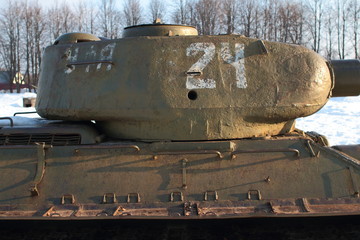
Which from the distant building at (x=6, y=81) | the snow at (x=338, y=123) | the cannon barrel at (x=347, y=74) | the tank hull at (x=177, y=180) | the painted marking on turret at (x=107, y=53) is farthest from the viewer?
the distant building at (x=6, y=81)

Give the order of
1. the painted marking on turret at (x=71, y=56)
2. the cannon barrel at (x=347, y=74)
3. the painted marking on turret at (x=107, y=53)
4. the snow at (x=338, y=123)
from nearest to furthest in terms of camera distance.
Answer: the painted marking on turret at (x=107, y=53) → the painted marking on turret at (x=71, y=56) → the cannon barrel at (x=347, y=74) → the snow at (x=338, y=123)

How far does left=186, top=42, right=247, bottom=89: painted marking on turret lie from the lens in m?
4.95

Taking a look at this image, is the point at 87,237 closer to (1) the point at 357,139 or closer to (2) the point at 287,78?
(2) the point at 287,78

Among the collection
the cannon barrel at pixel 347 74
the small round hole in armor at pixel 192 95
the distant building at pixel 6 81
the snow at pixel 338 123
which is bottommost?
the snow at pixel 338 123

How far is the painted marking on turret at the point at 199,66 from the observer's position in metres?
4.95

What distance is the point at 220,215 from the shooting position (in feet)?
12.8

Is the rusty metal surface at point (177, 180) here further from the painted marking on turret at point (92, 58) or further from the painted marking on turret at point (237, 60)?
the painted marking on turret at point (92, 58)

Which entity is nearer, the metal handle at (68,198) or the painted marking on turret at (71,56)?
the metal handle at (68,198)

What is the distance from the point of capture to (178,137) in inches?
196

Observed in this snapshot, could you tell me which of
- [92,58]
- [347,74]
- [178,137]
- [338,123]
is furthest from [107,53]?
[338,123]

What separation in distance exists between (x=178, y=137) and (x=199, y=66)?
88cm

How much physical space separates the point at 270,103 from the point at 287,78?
39 centimetres

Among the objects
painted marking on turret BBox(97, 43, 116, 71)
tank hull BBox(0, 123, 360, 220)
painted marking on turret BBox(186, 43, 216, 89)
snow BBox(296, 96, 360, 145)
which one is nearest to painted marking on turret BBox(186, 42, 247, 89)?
painted marking on turret BBox(186, 43, 216, 89)

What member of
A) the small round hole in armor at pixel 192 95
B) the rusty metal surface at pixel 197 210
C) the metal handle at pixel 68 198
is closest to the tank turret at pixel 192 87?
the small round hole in armor at pixel 192 95
